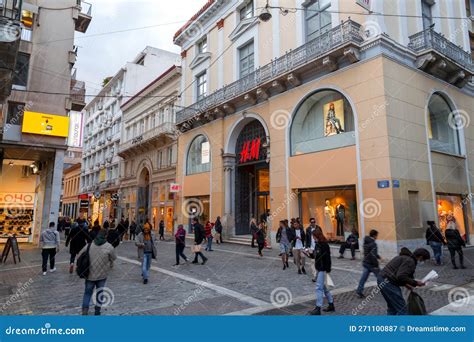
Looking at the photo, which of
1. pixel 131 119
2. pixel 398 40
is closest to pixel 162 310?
pixel 398 40

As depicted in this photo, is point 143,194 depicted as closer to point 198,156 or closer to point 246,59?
point 198,156

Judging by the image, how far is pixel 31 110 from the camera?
1906 cm

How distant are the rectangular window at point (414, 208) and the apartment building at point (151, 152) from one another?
16878 mm

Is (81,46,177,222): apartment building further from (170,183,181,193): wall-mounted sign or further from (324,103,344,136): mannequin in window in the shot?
(324,103,344,136): mannequin in window

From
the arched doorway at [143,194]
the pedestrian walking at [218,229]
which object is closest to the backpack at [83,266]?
the pedestrian walking at [218,229]

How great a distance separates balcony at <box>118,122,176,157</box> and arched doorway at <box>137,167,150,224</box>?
8.78ft

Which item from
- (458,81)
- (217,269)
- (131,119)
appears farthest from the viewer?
(131,119)

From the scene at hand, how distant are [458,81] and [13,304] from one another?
67.9ft

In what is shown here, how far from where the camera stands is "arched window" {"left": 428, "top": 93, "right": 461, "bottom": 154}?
16.5 metres

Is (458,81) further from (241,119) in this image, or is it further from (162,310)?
(162,310)

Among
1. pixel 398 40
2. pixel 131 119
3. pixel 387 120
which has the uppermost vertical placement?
pixel 131 119

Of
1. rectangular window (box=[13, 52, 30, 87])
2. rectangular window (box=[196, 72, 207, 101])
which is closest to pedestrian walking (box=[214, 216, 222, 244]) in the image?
rectangular window (box=[196, 72, 207, 101])

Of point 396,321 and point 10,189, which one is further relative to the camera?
point 10,189

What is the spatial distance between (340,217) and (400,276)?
10584 mm
